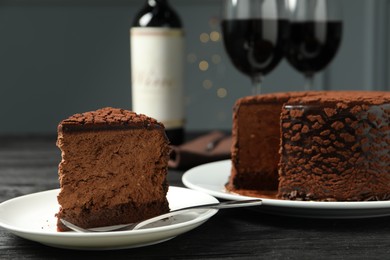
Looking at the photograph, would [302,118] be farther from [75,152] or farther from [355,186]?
[75,152]

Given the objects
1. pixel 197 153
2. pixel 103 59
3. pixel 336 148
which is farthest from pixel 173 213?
pixel 103 59

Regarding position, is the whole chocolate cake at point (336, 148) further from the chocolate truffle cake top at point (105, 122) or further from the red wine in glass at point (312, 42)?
the red wine in glass at point (312, 42)

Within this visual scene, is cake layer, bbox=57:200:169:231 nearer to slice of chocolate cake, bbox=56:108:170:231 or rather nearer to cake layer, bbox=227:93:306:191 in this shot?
slice of chocolate cake, bbox=56:108:170:231

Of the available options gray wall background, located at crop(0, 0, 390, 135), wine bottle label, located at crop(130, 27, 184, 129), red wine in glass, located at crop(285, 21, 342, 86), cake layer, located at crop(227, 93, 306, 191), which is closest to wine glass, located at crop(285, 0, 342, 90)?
red wine in glass, located at crop(285, 21, 342, 86)

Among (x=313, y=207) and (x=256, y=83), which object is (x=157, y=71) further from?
(x=313, y=207)

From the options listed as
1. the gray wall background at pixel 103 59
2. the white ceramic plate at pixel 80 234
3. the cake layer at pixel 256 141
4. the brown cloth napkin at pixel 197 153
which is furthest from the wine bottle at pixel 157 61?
the gray wall background at pixel 103 59
